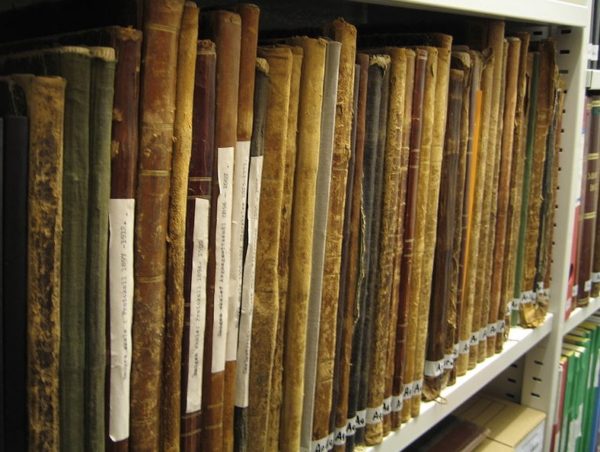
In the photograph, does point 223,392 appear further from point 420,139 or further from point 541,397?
point 541,397

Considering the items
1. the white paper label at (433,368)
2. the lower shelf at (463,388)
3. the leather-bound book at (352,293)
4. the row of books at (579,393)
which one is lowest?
the row of books at (579,393)

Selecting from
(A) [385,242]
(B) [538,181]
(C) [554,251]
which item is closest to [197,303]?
(A) [385,242]

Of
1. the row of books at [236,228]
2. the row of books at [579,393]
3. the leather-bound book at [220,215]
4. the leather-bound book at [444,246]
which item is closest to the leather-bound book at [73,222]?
the row of books at [236,228]

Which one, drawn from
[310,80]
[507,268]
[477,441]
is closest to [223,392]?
[310,80]

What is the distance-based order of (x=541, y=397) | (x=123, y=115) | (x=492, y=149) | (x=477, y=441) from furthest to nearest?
1. (x=541, y=397)
2. (x=477, y=441)
3. (x=492, y=149)
4. (x=123, y=115)

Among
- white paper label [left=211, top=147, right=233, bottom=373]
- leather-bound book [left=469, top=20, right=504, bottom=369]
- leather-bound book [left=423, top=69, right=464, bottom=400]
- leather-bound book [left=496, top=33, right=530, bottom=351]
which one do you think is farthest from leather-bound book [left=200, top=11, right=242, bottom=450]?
leather-bound book [left=496, top=33, right=530, bottom=351]

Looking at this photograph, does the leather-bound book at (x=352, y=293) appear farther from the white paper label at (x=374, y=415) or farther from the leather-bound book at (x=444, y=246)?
the leather-bound book at (x=444, y=246)

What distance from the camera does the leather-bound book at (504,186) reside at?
0.85m

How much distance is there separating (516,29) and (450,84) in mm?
401

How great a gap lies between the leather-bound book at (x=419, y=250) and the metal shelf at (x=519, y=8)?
0.06m

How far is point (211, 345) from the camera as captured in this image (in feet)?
1.65

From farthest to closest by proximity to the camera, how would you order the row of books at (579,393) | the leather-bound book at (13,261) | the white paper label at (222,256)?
the row of books at (579,393) < the white paper label at (222,256) < the leather-bound book at (13,261)

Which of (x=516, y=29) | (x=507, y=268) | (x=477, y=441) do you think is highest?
(x=516, y=29)

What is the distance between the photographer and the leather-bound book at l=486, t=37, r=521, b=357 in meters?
0.85
